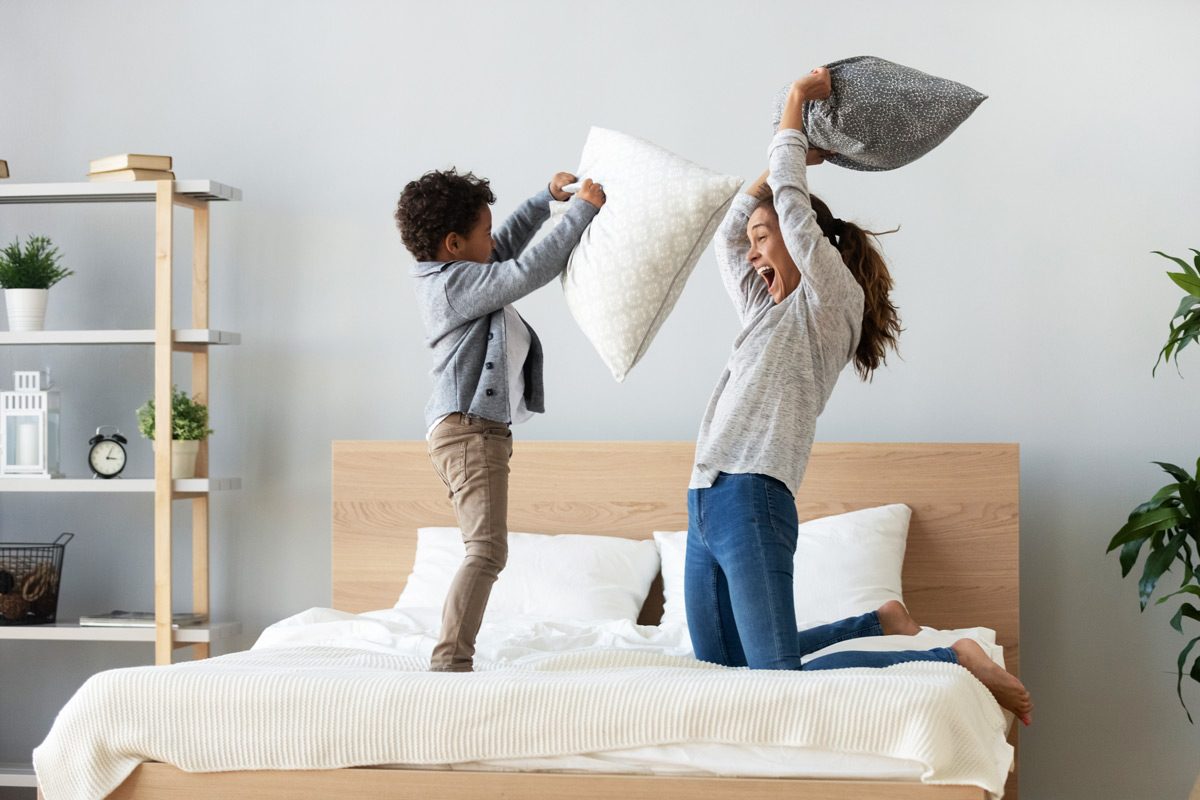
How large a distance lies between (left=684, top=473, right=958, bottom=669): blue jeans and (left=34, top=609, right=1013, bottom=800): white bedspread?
0.07 meters

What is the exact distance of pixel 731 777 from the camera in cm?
166

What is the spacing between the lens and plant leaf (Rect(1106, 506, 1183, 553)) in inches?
109

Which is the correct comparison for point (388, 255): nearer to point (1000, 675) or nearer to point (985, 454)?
point (985, 454)

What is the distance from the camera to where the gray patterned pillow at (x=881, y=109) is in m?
2.11

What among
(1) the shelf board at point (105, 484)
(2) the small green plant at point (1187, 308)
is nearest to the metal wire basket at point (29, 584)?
(1) the shelf board at point (105, 484)

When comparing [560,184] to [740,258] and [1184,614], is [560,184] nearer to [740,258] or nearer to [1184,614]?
[740,258]

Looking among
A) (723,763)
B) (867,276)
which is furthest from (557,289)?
(723,763)

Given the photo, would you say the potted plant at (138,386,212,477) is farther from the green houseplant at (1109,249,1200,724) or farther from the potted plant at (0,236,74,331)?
the green houseplant at (1109,249,1200,724)

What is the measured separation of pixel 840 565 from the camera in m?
2.82

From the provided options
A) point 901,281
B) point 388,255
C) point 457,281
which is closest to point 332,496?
point 388,255

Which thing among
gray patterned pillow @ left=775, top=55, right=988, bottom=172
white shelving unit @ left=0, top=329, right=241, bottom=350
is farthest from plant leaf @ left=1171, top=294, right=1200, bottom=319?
white shelving unit @ left=0, top=329, right=241, bottom=350

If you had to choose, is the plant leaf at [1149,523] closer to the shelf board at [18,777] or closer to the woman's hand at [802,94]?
the woman's hand at [802,94]

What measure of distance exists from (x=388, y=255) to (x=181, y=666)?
175 cm

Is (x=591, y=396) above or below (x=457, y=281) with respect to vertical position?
below
